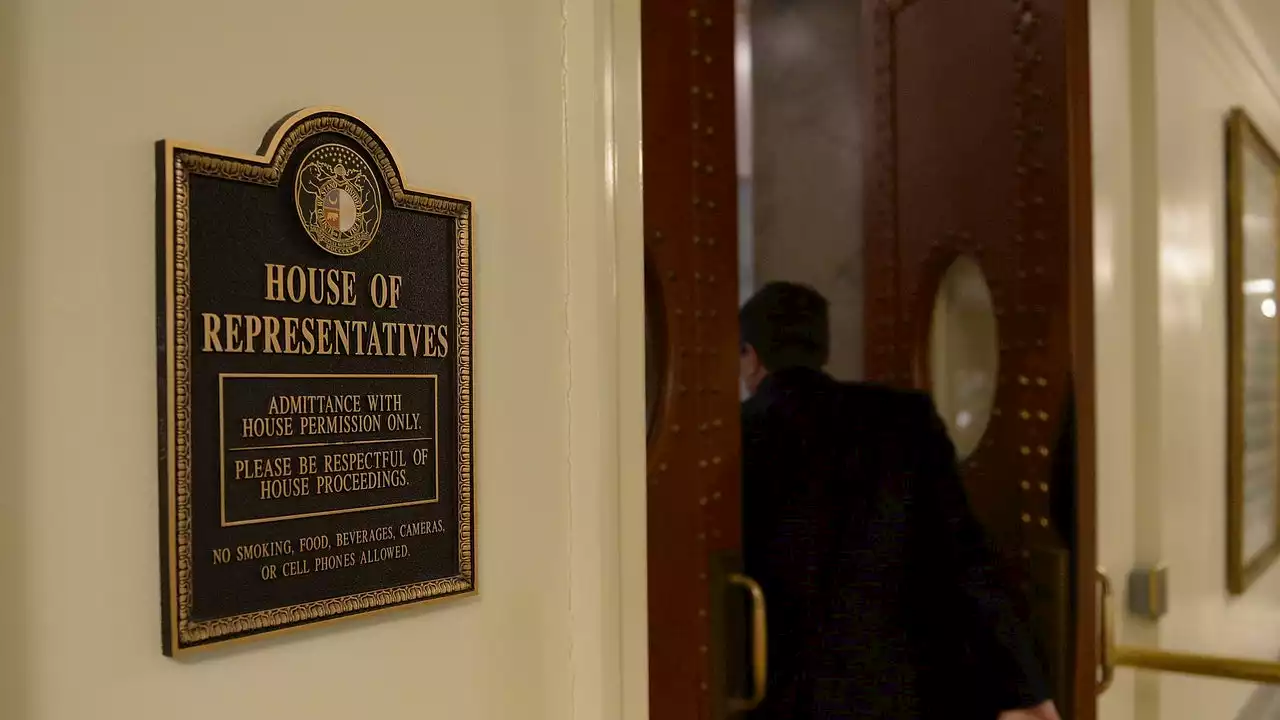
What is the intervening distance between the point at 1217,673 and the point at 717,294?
1.56 meters

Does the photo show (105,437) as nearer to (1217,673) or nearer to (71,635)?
(71,635)

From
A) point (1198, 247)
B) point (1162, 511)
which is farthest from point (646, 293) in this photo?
point (1198, 247)

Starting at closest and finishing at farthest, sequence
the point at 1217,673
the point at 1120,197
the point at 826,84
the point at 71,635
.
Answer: the point at 71,635
the point at 1217,673
the point at 1120,197
the point at 826,84

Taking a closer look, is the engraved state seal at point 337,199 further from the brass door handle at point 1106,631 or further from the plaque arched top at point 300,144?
the brass door handle at point 1106,631

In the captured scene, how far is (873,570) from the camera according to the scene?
1.83 m

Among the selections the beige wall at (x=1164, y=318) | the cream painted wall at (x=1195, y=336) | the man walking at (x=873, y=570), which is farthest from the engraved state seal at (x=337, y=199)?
the cream painted wall at (x=1195, y=336)

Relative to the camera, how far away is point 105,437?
69 cm

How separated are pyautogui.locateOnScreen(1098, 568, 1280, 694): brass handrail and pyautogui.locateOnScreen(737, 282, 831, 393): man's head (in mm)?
753

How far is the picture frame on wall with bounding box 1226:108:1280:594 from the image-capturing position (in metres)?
3.18

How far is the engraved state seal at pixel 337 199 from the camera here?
Result: 0.80 meters

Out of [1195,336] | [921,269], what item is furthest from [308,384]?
[1195,336]

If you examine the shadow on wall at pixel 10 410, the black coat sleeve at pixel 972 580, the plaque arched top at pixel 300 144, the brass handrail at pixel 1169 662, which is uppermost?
the plaque arched top at pixel 300 144

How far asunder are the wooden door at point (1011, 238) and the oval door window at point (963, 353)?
0.04 metres

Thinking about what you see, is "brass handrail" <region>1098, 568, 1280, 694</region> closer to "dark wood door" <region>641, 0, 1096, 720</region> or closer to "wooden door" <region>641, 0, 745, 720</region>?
"dark wood door" <region>641, 0, 1096, 720</region>
